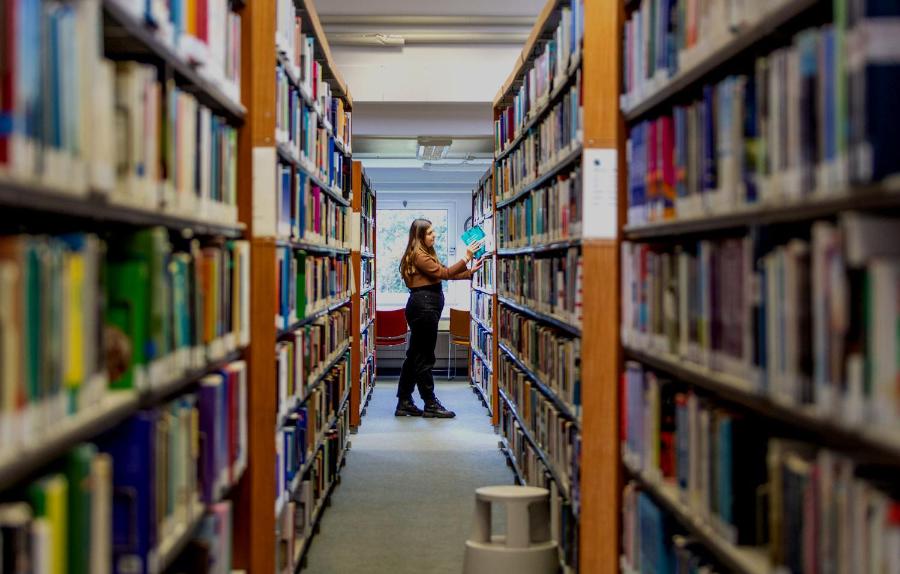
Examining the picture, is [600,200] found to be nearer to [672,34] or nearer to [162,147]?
[672,34]

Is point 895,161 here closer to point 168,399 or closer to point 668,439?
point 668,439

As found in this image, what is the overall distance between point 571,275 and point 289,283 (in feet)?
3.50

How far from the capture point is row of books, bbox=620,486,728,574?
7.28 ft

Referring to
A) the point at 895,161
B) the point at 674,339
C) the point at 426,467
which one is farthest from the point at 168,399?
the point at 426,467

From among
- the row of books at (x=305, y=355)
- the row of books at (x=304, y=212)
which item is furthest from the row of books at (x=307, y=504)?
the row of books at (x=304, y=212)

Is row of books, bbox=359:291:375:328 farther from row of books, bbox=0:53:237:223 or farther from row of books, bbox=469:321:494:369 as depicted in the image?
row of books, bbox=0:53:237:223

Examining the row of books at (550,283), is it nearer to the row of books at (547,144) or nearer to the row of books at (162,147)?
the row of books at (547,144)

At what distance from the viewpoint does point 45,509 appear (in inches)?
52.3

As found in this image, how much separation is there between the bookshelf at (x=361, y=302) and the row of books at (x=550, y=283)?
54.7 inches

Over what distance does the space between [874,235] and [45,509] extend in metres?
1.32

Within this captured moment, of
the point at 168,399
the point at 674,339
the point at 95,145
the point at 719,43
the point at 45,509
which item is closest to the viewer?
the point at 45,509

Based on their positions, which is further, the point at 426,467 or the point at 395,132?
the point at 395,132

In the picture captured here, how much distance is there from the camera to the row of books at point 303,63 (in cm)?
315

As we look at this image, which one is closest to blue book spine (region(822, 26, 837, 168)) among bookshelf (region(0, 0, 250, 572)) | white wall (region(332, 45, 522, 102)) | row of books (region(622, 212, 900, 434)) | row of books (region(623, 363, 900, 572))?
row of books (region(622, 212, 900, 434))
